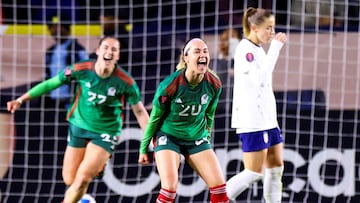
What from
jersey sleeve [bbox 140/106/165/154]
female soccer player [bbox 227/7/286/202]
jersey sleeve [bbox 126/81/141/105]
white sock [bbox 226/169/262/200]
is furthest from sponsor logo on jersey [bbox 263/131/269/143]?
jersey sleeve [bbox 126/81/141/105]

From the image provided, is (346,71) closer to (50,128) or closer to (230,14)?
(230,14)

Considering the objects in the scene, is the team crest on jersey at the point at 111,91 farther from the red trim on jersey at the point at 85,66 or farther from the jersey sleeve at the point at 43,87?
the jersey sleeve at the point at 43,87

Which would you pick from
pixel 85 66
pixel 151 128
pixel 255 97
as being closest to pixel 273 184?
pixel 255 97

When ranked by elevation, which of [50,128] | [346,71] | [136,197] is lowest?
[136,197]

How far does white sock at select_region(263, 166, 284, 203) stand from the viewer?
9250mm

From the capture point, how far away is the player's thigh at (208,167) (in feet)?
27.9

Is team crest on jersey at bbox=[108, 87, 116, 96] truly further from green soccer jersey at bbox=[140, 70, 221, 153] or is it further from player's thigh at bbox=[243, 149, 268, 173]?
player's thigh at bbox=[243, 149, 268, 173]

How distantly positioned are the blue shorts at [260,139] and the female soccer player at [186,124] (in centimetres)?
50

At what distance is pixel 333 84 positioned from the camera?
11.4m

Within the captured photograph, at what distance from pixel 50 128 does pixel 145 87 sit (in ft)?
3.69

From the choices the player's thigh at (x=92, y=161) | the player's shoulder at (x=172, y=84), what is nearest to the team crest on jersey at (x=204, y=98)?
the player's shoulder at (x=172, y=84)

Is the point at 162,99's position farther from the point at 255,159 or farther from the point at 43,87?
the point at 43,87

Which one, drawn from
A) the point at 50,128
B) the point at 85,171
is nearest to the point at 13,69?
the point at 50,128

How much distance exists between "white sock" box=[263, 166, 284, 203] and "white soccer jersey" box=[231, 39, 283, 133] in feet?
1.35
